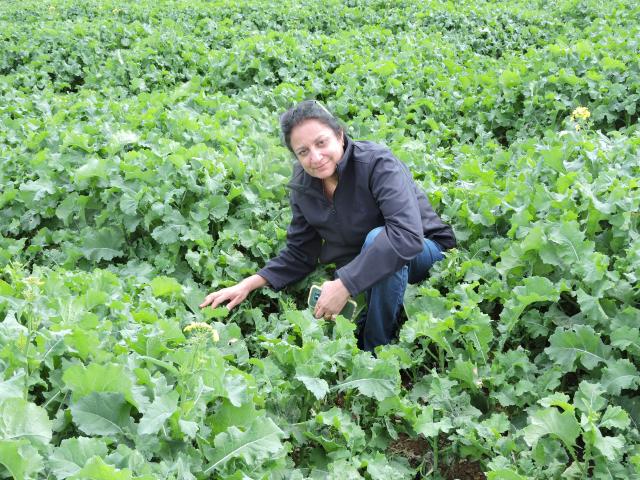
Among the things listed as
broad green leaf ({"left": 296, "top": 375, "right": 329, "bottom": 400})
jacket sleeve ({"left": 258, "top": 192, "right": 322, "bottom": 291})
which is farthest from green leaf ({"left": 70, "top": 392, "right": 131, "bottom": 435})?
jacket sleeve ({"left": 258, "top": 192, "right": 322, "bottom": 291})

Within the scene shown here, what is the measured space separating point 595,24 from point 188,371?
8.60 m

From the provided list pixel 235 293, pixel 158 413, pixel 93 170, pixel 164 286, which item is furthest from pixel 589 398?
pixel 93 170

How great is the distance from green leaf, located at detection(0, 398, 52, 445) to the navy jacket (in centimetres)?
160

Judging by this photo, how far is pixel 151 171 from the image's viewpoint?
4.38 metres

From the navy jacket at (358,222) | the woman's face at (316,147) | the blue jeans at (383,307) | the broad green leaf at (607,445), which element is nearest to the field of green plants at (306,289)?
the broad green leaf at (607,445)

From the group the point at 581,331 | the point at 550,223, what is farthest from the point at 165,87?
the point at 581,331

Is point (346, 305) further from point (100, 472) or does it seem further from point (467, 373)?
point (100, 472)

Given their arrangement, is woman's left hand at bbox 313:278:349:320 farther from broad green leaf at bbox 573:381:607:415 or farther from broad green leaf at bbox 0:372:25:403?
broad green leaf at bbox 0:372:25:403

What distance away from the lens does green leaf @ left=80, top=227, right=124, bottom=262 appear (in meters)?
4.32

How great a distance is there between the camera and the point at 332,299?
3.38m

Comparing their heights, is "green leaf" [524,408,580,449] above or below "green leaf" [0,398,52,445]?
below

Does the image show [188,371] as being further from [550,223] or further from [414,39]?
[414,39]

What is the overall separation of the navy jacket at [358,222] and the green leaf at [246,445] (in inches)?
42.4

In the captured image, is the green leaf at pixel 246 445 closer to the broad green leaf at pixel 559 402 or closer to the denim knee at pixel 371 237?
the broad green leaf at pixel 559 402
